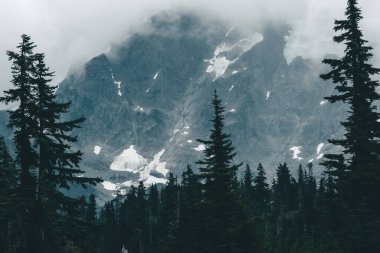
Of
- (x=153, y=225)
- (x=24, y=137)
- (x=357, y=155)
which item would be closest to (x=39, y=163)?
(x=24, y=137)

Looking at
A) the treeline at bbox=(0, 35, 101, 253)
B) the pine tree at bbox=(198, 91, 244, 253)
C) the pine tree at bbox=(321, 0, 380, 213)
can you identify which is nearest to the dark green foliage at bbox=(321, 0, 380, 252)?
the pine tree at bbox=(321, 0, 380, 213)

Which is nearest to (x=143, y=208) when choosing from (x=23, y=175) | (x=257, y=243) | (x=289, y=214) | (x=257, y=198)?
(x=257, y=198)

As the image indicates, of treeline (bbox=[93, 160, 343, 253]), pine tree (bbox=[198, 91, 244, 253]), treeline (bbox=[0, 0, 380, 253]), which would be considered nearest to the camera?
treeline (bbox=[0, 0, 380, 253])

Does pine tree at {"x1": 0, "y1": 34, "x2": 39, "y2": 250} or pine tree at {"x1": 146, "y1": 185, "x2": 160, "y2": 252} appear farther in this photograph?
pine tree at {"x1": 146, "y1": 185, "x2": 160, "y2": 252}

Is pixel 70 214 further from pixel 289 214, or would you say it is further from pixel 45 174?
pixel 289 214

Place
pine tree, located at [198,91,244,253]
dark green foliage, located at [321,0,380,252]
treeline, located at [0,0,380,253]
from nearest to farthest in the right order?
dark green foliage, located at [321,0,380,252]
treeline, located at [0,0,380,253]
pine tree, located at [198,91,244,253]

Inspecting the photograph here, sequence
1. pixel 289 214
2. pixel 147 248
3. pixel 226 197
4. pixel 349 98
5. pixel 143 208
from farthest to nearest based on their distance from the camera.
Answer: pixel 289 214
pixel 143 208
pixel 147 248
pixel 226 197
pixel 349 98

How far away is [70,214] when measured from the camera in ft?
105

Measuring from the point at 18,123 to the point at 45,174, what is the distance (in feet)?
9.43

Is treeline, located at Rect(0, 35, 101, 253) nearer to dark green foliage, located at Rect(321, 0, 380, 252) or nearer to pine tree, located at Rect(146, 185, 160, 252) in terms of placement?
dark green foliage, located at Rect(321, 0, 380, 252)

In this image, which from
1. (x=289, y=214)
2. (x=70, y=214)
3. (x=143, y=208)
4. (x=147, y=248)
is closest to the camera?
(x=70, y=214)

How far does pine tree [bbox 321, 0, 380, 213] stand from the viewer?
91.3ft

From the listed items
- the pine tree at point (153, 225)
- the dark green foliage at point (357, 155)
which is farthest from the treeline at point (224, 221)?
the dark green foliage at point (357, 155)

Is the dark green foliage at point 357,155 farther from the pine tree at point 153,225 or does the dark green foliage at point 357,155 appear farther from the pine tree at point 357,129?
the pine tree at point 153,225
